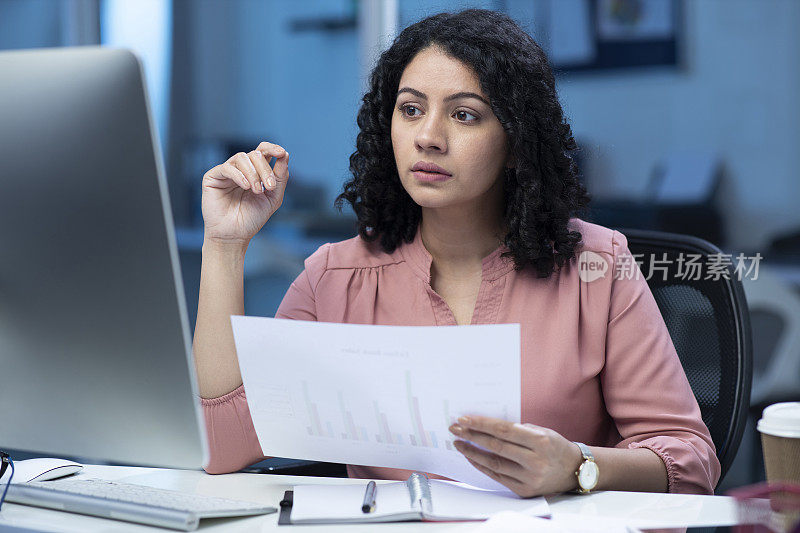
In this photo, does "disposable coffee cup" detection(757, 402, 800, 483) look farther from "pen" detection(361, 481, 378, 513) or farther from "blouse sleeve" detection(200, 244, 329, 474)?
"blouse sleeve" detection(200, 244, 329, 474)

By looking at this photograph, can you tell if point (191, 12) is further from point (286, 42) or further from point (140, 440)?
point (140, 440)

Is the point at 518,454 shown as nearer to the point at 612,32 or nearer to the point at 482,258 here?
the point at 482,258

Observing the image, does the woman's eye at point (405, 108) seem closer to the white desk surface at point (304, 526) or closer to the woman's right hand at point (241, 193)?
the woman's right hand at point (241, 193)

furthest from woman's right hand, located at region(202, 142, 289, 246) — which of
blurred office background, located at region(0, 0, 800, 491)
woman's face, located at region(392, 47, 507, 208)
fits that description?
blurred office background, located at region(0, 0, 800, 491)

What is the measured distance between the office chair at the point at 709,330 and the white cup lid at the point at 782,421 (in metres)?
0.51

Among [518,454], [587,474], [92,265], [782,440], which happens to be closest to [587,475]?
[587,474]

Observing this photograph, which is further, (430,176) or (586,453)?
(430,176)

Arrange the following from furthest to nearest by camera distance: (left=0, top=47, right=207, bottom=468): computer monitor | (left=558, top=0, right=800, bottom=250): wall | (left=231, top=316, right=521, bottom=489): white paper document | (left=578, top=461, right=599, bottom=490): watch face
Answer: (left=558, top=0, right=800, bottom=250): wall, (left=578, top=461, right=599, bottom=490): watch face, (left=231, top=316, right=521, bottom=489): white paper document, (left=0, top=47, right=207, bottom=468): computer monitor

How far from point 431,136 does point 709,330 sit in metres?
0.59

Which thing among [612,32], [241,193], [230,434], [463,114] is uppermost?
[612,32]

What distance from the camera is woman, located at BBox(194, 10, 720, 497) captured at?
1.19 metres

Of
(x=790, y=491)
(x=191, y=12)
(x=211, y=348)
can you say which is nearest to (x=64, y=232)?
(x=211, y=348)

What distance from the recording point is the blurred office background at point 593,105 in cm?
265

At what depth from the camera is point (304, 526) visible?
88cm
